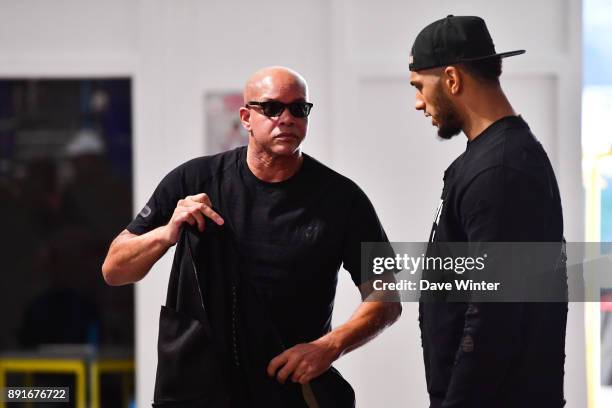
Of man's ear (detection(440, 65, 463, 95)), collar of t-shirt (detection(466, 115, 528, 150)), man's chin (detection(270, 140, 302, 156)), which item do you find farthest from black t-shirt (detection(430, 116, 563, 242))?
man's chin (detection(270, 140, 302, 156))

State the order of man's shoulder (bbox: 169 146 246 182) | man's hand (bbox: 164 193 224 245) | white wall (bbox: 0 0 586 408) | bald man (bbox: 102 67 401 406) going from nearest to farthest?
man's hand (bbox: 164 193 224 245), bald man (bbox: 102 67 401 406), man's shoulder (bbox: 169 146 246 182), white wall (bbox: 0 0 586 408)

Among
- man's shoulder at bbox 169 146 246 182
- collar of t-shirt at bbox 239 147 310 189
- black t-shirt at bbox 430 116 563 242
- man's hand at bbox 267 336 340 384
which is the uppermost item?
man's shoulder at bbox 169 146 246 182

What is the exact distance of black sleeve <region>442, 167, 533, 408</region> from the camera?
1.64 m

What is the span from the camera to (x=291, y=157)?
6.98ft

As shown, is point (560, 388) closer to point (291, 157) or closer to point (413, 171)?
point (291, 157)

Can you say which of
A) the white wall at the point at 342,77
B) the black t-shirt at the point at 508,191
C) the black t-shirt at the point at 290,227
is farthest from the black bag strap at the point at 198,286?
the white wall at the point at 342,77

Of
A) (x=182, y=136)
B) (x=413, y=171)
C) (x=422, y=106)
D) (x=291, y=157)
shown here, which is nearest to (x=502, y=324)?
(x=422, y=106)

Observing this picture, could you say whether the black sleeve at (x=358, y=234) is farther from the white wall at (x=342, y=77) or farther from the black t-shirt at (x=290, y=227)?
the white wall at (x=342, y=77)

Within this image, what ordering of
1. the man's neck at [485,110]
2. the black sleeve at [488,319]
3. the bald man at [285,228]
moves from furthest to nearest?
the bald man at [285,228], the man's neck at [485,110], the black sleeve at [488,319]

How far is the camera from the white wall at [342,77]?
3.94m

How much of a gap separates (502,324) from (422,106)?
537 millimetres

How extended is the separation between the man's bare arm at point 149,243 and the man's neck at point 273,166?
0.21m

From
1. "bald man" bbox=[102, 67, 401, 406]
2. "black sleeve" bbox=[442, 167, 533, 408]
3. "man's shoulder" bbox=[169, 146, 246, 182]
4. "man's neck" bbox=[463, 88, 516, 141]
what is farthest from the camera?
Result: "man's shoulder" bbox=[169, 146, 246, 182]

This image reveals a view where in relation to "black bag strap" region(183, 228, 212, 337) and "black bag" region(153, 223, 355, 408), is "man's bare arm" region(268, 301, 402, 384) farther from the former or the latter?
"black bag strap" region(183, 228, 212, 337)
